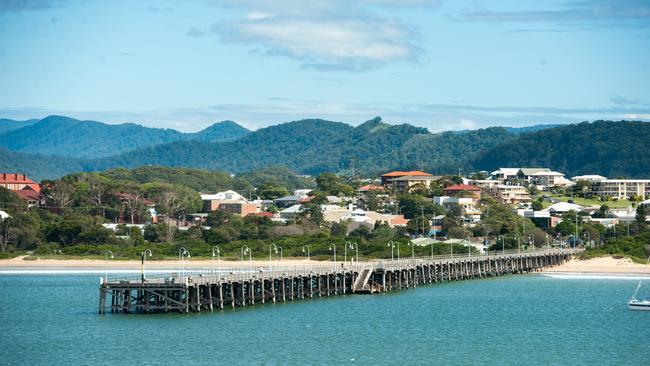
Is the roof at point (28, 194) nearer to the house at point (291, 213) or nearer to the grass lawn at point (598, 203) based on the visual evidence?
the house at point (291, 213)

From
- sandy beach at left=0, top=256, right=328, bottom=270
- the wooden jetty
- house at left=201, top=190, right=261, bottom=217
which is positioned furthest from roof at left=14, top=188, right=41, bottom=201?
the wooden jetty

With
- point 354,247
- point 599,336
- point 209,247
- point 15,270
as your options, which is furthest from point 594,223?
point 599,336

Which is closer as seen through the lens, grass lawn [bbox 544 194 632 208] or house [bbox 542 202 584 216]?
house [bbox 542 202 584 216]

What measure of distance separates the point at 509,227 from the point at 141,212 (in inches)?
1970

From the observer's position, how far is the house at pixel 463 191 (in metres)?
183

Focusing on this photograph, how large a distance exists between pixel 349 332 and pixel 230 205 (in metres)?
109

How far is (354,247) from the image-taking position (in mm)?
124938

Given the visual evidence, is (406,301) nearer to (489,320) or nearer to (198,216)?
(489,320)

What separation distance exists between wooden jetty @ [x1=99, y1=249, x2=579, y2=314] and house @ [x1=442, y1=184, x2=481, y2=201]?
60141mm

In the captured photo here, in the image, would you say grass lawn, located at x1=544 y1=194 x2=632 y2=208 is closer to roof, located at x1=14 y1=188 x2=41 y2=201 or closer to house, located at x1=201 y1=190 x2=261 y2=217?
house, located at x1=201 y1=190 x2=261 y2=217

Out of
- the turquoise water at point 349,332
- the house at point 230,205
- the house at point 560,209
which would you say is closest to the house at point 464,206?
the house at point 560,209

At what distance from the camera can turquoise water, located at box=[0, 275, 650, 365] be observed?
58312 millimetres

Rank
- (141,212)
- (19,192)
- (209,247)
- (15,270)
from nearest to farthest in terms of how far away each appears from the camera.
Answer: (15,270), (209,247), (141,212), (19,192)

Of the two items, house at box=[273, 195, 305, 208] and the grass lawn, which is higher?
house at box=[273, 195, 305, 208]
